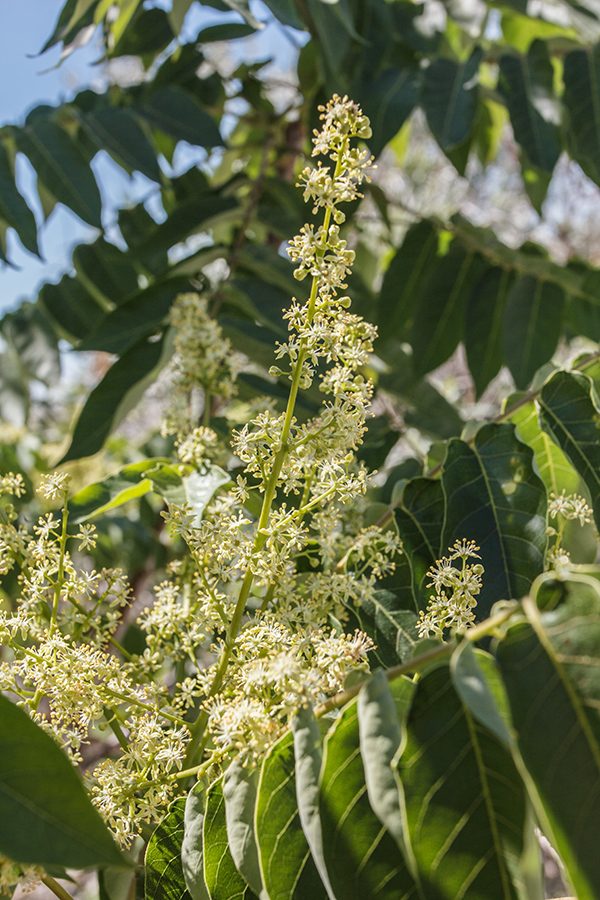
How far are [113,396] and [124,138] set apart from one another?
74 centimetres

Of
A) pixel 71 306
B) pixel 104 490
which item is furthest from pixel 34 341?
pixel 104 490

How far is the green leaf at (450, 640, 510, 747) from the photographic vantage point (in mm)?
432

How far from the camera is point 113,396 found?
152cm

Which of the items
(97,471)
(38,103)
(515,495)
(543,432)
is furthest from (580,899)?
(97,471)

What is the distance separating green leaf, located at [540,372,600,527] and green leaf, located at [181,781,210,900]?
2.05 feet

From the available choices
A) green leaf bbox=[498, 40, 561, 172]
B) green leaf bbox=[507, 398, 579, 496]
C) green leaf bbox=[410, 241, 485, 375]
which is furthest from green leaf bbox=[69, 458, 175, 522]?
green leaf bbox=[498, 40, 561, 172]

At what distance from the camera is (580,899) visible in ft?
1.45

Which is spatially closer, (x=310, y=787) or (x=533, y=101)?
(x=310, y=787)

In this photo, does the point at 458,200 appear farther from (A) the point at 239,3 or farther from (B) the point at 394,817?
(B) the point at 394,817

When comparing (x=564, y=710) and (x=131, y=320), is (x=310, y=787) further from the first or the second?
(x=131, y=320)

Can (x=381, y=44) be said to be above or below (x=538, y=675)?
above

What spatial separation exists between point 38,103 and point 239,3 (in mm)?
845

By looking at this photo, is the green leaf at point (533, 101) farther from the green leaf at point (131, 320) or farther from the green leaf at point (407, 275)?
the green leaf at point (131, 320)

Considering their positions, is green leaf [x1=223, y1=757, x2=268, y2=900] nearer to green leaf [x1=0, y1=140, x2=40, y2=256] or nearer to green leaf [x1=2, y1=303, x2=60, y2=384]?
green leaf [x1=0, y1=140, x2=40, y2=256]
